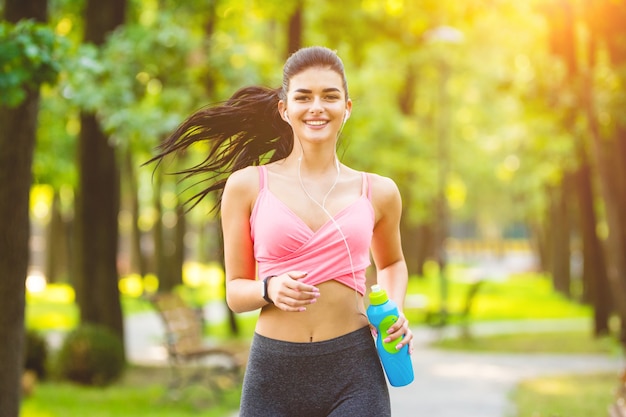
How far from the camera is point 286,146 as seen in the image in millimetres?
4016

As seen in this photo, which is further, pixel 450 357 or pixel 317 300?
pixel 450 357

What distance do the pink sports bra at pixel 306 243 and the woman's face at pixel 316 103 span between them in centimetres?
26

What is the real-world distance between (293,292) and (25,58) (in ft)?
12.9

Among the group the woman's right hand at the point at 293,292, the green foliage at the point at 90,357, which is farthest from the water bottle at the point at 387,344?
the green foliage at the point at 90,357

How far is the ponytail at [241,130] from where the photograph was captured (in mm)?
4020

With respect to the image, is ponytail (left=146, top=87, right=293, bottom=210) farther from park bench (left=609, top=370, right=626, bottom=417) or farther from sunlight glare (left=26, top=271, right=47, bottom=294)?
sunlight glare (left=26, top=271, right=47, bottom=294)

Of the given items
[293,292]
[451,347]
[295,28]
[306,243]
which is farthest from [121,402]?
[451,347]

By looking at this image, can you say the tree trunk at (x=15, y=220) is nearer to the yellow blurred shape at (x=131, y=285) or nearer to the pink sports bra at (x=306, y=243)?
the pink sports bra at (x=306, y=243)

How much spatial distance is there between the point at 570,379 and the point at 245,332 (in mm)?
9913

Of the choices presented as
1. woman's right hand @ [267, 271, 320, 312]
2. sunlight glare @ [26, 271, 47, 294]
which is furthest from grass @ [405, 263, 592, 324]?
woman's right hand @ [267, 271, 320, 312]

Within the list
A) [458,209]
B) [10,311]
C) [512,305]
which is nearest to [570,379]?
[10,311]

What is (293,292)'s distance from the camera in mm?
3158

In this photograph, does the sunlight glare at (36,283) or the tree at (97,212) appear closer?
the tree at (97,212)

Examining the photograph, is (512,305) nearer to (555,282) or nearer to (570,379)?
(555,282)
